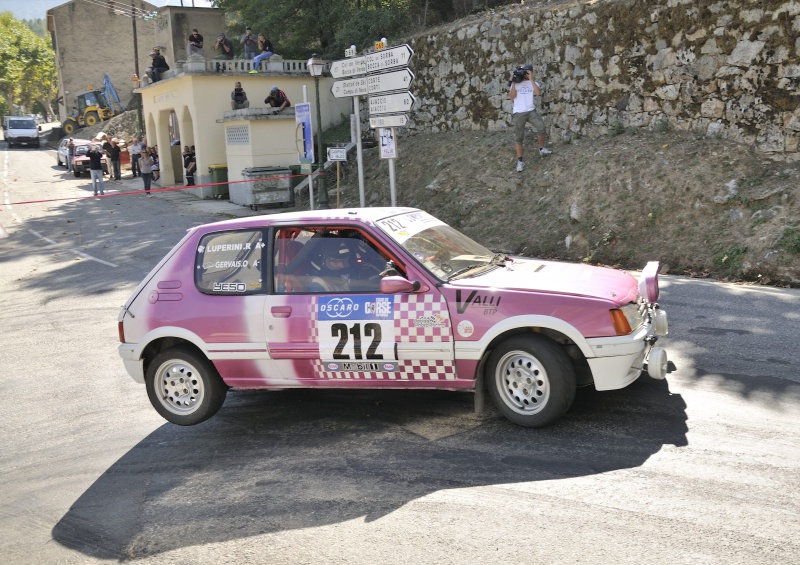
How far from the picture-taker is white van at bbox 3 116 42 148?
55.0 m

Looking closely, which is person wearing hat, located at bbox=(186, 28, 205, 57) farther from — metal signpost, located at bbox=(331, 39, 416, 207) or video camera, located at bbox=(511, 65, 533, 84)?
video camera, located at bbox=(511, 65, 533, 84)

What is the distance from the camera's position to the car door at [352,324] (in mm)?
5656

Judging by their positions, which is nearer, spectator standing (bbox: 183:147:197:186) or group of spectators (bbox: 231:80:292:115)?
group of spectators (bbox: 231:80:292:115)

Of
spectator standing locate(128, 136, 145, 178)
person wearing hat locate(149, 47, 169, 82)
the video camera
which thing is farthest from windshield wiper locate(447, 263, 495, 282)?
person wearing hat locate(149, 47, 169, 82)

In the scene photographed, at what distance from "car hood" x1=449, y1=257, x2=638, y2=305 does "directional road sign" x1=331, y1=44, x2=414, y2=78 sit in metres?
8.23

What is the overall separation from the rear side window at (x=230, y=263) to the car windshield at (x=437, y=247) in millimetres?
1080

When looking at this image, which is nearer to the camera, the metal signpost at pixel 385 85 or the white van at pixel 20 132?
the metal signpost at pixel 385 85

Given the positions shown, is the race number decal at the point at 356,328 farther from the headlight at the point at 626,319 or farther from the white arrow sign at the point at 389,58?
the white arrow sign at the point at 389,58

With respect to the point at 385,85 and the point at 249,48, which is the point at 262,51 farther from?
the point at 385,85

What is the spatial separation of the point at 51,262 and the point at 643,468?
1440 cm

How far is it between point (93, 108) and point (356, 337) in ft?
181

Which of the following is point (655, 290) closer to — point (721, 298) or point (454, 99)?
point (721, 298)

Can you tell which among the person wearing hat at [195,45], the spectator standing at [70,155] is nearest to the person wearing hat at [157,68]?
the person wearing hat at [195,45]

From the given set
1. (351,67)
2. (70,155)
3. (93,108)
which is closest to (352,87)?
(351,67)
